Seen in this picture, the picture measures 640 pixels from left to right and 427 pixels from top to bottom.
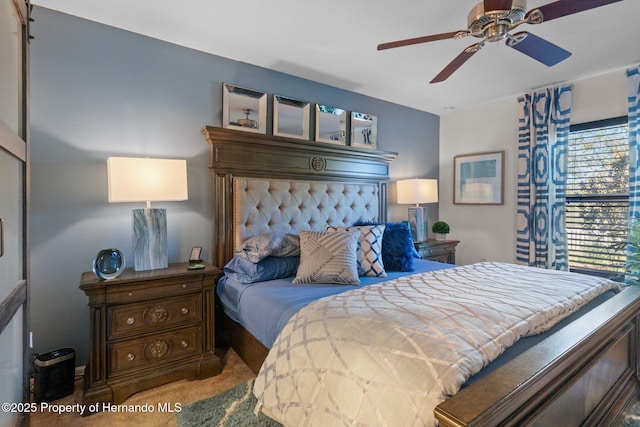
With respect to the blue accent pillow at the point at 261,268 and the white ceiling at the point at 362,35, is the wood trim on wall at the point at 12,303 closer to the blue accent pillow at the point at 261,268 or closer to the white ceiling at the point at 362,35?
the blue accent pillow at the point at 261,268

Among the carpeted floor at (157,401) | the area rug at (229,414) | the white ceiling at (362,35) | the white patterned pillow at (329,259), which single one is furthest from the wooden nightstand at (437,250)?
the carpeted floor at (157,401)

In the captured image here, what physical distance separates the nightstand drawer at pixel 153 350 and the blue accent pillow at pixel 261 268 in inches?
18.7

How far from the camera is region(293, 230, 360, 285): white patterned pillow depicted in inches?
87.8

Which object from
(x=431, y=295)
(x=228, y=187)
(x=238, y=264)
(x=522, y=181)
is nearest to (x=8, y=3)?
(x=228, y=187)

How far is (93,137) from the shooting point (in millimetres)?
2268

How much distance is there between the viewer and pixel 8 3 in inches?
54.0

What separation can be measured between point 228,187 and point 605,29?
3181 mm

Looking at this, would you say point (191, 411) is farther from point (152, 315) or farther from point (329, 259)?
point (329, 259)

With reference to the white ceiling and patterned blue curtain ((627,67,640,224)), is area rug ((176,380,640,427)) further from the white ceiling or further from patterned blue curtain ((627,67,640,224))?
the white ceiling

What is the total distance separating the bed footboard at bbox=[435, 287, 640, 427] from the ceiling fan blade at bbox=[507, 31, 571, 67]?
Result: 1485 millimetres

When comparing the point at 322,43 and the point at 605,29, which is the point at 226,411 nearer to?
the point at 322,43

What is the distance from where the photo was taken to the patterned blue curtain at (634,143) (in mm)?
2912

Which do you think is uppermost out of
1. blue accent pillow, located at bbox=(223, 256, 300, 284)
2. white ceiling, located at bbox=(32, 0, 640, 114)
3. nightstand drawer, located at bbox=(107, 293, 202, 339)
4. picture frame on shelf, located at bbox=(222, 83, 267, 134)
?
white ceiling, located at bbox=(32, 0, 640, 114)

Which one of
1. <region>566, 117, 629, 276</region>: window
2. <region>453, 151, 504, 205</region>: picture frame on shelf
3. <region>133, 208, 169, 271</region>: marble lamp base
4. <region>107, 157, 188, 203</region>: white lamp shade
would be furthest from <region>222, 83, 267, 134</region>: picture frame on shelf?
<region>566, 117, 629, 276</region>: window
